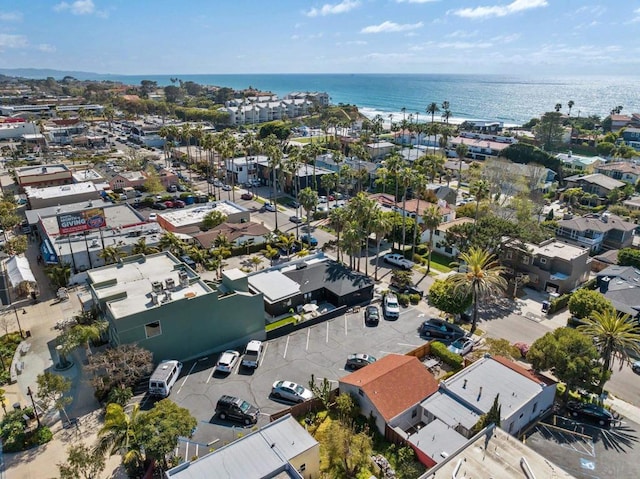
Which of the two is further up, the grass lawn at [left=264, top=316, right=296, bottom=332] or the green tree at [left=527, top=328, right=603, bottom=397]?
the green tree at [left=527, top=328, right=603, bottom=397]

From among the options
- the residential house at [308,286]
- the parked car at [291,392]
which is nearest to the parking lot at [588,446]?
the parked car at [291,392]

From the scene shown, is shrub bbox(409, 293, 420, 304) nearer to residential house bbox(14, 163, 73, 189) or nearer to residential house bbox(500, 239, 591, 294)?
residential house bbox(500, 239, 591, 294)

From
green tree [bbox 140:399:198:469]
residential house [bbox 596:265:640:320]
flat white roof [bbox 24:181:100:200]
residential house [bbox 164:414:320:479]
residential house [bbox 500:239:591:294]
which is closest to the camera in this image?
residential house [bbox 164:414:320:479]

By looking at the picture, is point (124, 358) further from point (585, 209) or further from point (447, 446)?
point (585, 209)

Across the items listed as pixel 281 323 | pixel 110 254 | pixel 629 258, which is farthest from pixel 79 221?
pixel 629 258

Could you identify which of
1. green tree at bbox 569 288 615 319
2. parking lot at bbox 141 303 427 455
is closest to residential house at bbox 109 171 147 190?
parking lot at bbox 141 303 427 455

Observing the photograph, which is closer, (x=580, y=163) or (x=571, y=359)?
(x=571, y=359)

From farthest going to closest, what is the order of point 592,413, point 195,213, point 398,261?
point 195,213, point 398,261, point 592,413

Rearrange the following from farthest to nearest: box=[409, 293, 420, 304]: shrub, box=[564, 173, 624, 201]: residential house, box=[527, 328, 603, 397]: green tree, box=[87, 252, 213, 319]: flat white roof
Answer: box=[564, 173, 624, 201]: residential house → box=[409, 293, 420, 304]: shrub → box=[87, 252, 213, 319]: flat white roof → box=[527, 328, 603, 397]: green tree

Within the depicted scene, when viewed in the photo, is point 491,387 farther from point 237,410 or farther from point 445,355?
point 237,410
